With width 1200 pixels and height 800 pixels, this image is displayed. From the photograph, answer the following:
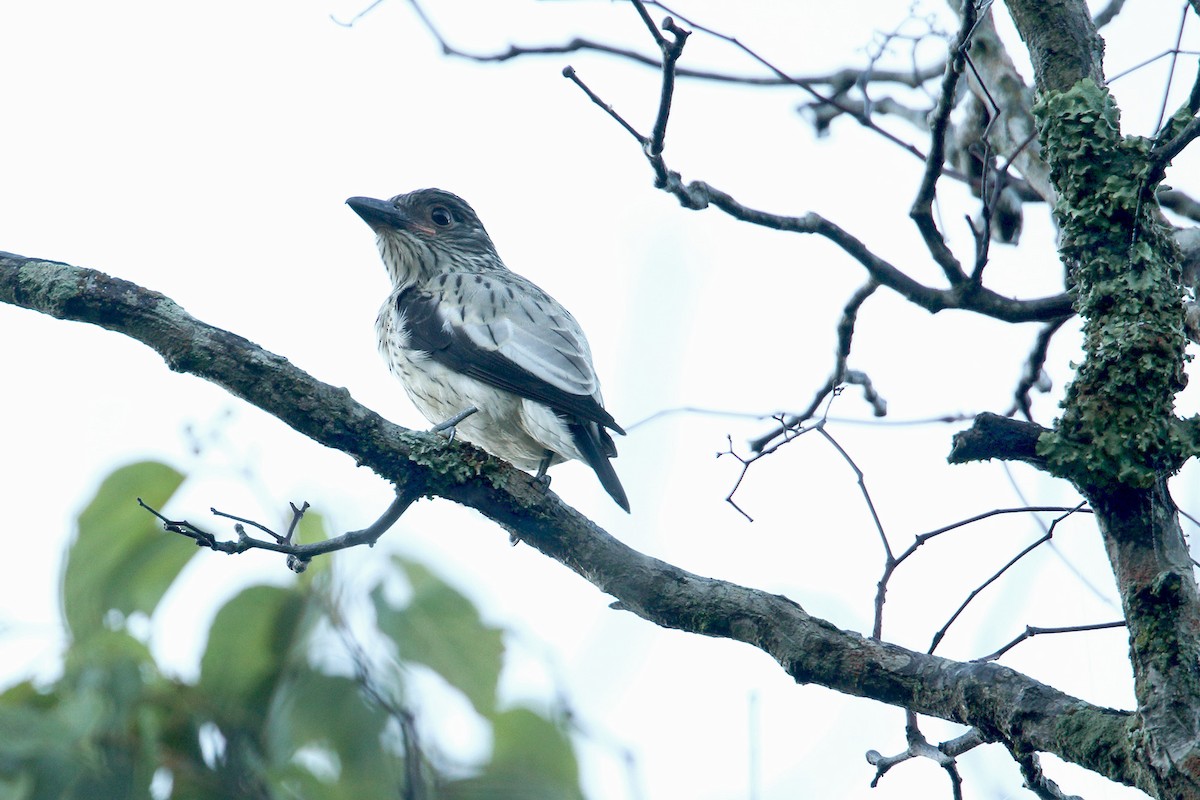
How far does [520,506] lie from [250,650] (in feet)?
2.79

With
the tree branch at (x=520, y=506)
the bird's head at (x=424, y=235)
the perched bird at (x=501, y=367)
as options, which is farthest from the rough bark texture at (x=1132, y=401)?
the bird's head at (x=424, y=235)

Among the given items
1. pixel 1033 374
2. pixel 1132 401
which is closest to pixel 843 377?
pixel 1033 374

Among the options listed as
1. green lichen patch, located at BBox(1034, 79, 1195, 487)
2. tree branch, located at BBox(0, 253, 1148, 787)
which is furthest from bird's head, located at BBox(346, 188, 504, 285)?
green lichen patch, located at BBox(1034, 79, 1195, 487)

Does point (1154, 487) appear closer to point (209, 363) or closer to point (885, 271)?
point (885, 271)

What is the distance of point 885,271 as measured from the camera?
3.73 metres

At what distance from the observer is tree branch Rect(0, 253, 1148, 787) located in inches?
104

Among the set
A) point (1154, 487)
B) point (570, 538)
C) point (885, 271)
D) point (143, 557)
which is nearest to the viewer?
point (1154, 487)

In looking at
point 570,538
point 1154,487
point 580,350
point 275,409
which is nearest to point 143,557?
point 275,409

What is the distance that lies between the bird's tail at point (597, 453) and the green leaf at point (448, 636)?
1343mm

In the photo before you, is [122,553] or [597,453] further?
[597,453]

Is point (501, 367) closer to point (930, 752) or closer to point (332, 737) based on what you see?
point (332, 737)

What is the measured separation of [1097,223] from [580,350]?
275 cm

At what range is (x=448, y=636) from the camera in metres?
3.08

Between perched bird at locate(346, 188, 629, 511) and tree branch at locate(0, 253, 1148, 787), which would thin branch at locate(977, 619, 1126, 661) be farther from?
perched bird at locate(346, 188, 629, 511)
